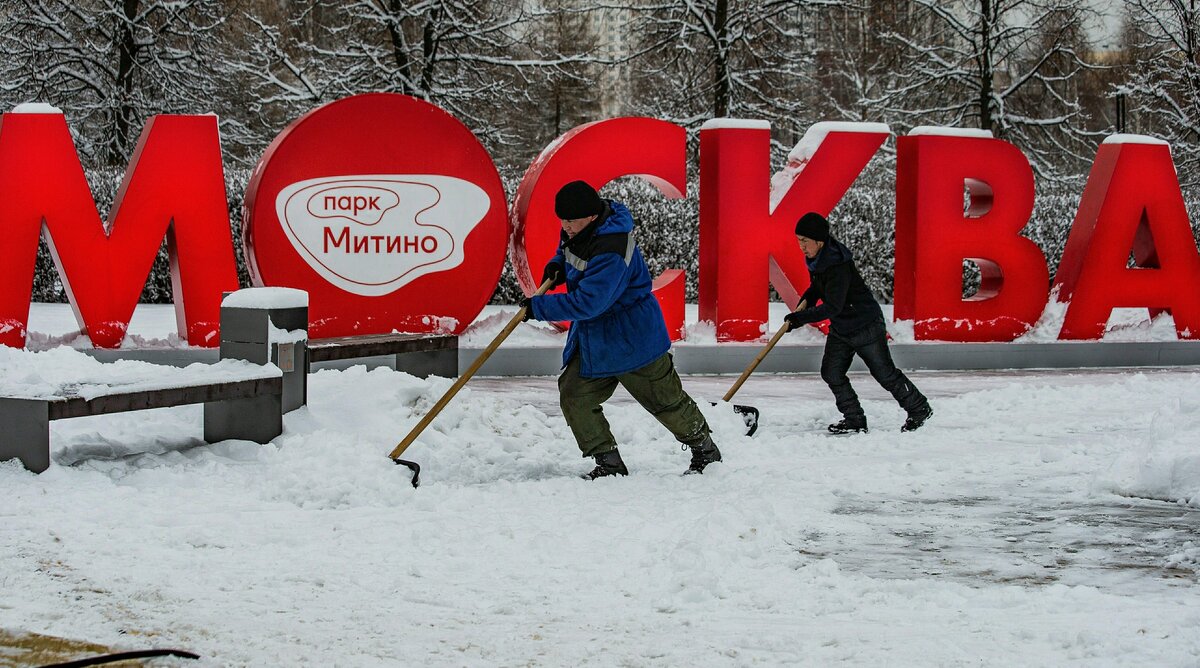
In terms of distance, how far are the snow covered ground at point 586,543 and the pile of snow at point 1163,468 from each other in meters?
0.02

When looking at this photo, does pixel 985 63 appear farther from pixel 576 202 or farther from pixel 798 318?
pixel 576 202

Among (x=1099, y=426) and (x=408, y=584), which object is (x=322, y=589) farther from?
(x=1099, y=426)

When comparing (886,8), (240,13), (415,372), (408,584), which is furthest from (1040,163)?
(408,584)

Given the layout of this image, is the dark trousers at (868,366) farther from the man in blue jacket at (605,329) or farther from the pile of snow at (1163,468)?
the man in blue jacket at (605,329)

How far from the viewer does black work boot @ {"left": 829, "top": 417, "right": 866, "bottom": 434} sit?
8.02m

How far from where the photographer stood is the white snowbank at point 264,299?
6.70 metres

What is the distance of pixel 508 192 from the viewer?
16.1 m

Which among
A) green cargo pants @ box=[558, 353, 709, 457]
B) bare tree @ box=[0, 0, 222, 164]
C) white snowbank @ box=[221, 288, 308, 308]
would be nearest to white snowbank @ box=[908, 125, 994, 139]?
green cargo pants @ box=[558, 353, 709, 457]

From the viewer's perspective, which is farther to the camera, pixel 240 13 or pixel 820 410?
pixel 240 13

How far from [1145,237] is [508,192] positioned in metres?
7.87

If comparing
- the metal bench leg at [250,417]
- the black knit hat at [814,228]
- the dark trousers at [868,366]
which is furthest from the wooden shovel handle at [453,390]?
the dark trousers at [868,366]

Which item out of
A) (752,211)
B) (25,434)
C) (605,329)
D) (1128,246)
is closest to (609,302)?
→ (605,329)

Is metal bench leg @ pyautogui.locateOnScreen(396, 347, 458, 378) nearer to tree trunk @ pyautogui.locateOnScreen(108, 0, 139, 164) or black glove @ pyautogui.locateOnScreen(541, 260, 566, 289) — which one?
black glove @ pyautogui.locateOnScreen(541, 260, 566, 289)

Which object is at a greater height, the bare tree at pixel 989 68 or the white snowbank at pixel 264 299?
the bare tree at pixel 989 68
